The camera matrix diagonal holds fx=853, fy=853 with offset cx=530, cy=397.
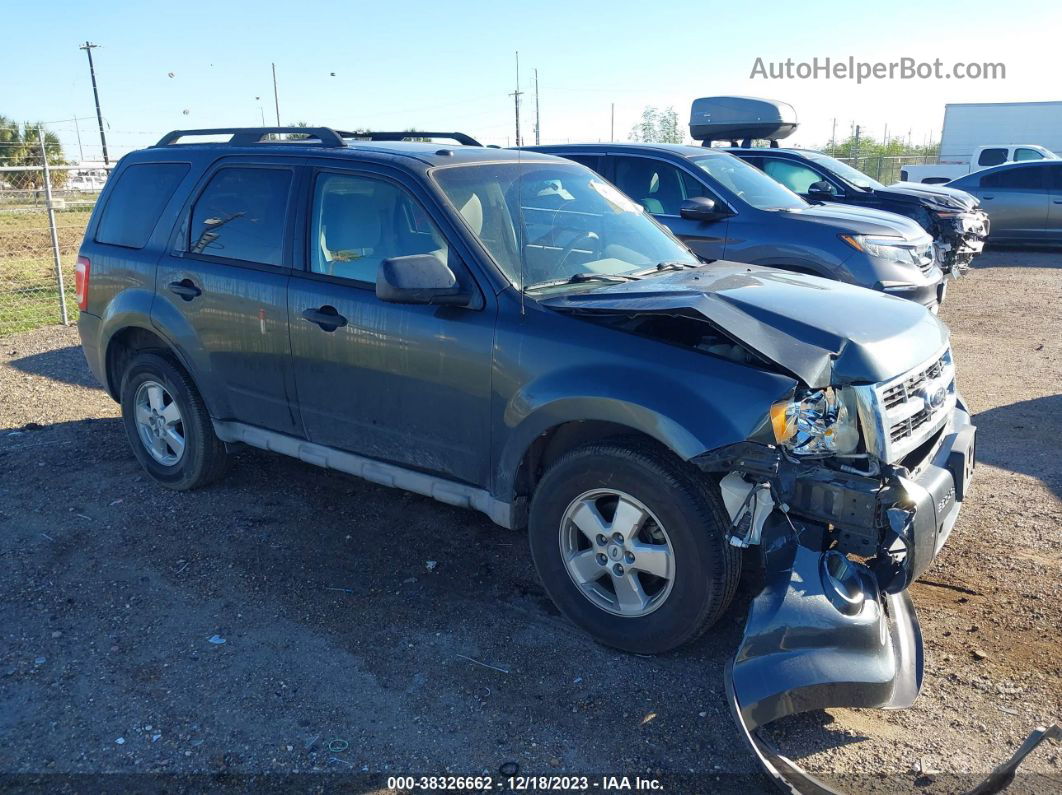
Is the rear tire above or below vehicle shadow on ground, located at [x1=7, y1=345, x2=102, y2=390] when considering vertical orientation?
above

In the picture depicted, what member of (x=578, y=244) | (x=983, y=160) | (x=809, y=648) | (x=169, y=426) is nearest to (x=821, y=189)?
(x=578, y=244)

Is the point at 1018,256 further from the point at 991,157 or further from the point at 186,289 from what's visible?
the point at 186,289

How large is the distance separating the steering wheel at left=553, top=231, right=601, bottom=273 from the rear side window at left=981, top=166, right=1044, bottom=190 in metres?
15.4

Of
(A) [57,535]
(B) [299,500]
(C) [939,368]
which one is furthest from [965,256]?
(A) [57,535]

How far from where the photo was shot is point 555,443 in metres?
3.74

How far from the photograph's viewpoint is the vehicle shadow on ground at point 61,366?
7.97 meters

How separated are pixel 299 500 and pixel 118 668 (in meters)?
1.77

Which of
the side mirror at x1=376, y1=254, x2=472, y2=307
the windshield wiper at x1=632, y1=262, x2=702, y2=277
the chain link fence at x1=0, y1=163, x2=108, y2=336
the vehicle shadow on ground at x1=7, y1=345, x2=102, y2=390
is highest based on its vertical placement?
the side mirror at x1=376, y1=254, x2=472, y2=307

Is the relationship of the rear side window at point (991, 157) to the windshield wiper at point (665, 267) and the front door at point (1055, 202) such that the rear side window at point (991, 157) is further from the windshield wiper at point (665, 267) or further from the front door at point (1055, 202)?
the windshield wiper at point (665, 267)

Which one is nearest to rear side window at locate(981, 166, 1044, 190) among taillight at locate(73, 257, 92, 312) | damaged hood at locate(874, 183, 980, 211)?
damaged hood at locate(874, 183, 980, 211)

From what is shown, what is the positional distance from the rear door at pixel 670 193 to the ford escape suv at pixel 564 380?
336 cm

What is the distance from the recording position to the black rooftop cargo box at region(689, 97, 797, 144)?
1256cm

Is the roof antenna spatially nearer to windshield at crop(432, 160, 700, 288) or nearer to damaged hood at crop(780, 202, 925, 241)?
windshield at crop(432, 160, 700, 288)

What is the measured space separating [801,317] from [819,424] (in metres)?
0.50
